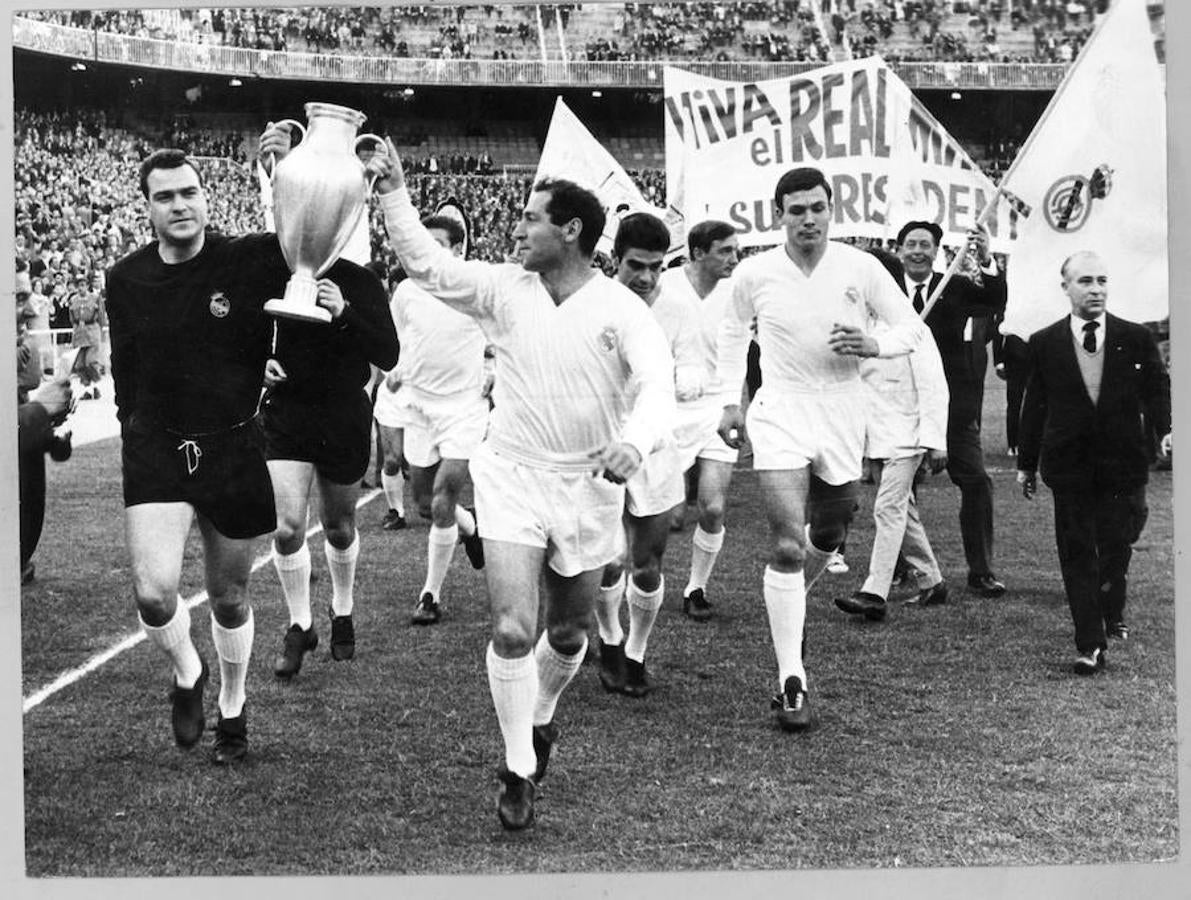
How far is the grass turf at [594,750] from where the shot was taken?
4859 millimetres

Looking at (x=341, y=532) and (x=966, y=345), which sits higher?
(x=966, y=345)

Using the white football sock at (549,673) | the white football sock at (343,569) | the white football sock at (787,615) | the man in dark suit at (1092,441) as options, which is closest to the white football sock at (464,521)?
the white football sock at (343,569)

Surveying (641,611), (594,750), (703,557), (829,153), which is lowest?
(594,750)

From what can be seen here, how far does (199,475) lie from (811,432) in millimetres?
2275

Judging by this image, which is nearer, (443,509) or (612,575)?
(612,575)

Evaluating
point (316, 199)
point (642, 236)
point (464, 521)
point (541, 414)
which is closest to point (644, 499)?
point (464, 521)

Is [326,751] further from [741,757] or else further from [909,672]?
[909,672]

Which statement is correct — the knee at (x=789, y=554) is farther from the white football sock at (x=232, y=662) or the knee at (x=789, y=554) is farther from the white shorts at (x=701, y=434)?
the white football sock at (x=232, y=662)

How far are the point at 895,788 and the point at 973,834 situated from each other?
0.98 feet

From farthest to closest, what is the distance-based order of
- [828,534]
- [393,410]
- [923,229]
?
[393,410] < [923,229] < [828,534]

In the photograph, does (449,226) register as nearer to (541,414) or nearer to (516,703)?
(541,414)

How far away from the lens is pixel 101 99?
17.4ft

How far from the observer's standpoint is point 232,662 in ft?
16.8

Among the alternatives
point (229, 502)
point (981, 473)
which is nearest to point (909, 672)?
point (981, 473)
